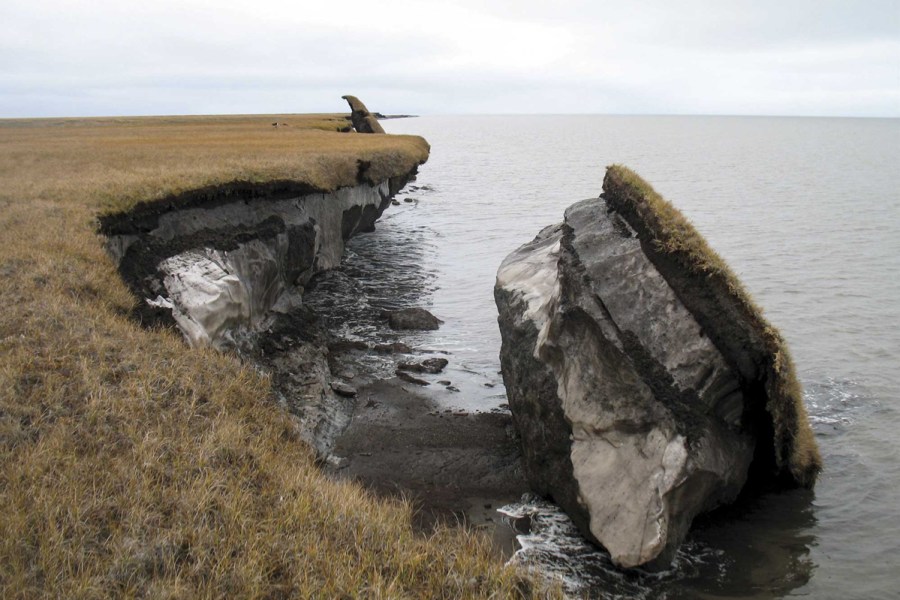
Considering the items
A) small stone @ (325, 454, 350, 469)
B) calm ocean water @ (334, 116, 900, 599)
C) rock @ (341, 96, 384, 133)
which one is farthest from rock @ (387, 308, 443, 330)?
rock @ (341, 96, 384, 133)

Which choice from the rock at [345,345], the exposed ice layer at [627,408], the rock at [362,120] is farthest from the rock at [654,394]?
the rock at [362,120]

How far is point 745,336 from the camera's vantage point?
10023 millimetres

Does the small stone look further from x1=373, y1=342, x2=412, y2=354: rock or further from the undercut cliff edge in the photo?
x1=373, y1=342, x2=412, y2=354: rock

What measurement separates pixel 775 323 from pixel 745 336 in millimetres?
12992

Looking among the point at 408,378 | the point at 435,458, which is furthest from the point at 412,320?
the point at 435,458

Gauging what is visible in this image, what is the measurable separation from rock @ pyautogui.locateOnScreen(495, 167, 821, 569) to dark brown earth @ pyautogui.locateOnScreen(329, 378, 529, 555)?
855 mm

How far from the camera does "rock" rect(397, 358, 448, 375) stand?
57.2 feet

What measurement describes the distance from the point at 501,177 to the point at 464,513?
6555 centimetres

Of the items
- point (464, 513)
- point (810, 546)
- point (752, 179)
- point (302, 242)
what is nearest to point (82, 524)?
point (464, 513)

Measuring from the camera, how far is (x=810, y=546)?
1059 cm

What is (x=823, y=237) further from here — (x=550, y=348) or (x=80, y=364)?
(x=80, y=364)

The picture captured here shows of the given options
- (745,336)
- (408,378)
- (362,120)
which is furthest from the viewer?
(362,120)

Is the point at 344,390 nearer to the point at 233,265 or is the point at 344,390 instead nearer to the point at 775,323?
the point at 233,265

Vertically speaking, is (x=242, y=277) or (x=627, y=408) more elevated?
(x=242, y=277)
